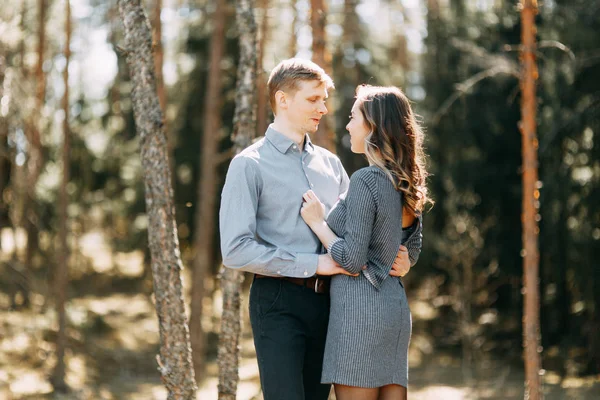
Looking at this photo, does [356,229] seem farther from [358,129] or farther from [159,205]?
[159,205]

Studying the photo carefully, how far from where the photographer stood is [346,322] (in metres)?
3.02

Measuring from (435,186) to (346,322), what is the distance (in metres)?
14.0

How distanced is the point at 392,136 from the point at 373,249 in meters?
0.45

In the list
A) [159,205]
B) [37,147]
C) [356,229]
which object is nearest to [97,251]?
[37,147]

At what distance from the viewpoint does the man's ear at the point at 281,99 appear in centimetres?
322

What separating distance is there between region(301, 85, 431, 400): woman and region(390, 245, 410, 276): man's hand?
40mm

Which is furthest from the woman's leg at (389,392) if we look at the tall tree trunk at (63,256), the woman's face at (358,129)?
the tall tree trunk at (63,256)

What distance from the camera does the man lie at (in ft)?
10.1

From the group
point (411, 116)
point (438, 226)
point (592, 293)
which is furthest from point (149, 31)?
point (438, 226)

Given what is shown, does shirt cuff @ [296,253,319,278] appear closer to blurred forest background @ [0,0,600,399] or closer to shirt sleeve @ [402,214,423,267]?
shirt sleeve @ [402,214,423,267]

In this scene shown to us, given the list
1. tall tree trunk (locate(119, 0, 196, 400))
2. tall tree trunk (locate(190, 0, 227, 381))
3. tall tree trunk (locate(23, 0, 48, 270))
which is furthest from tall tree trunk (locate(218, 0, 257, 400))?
tall tree trunk (locate(190, 0, 227, 381))

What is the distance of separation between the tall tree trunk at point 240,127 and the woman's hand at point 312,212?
97.0 inches

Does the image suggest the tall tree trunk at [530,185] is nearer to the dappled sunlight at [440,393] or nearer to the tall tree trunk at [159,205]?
the dappled sunlight at [440,393]

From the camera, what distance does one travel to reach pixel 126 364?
16.1m
